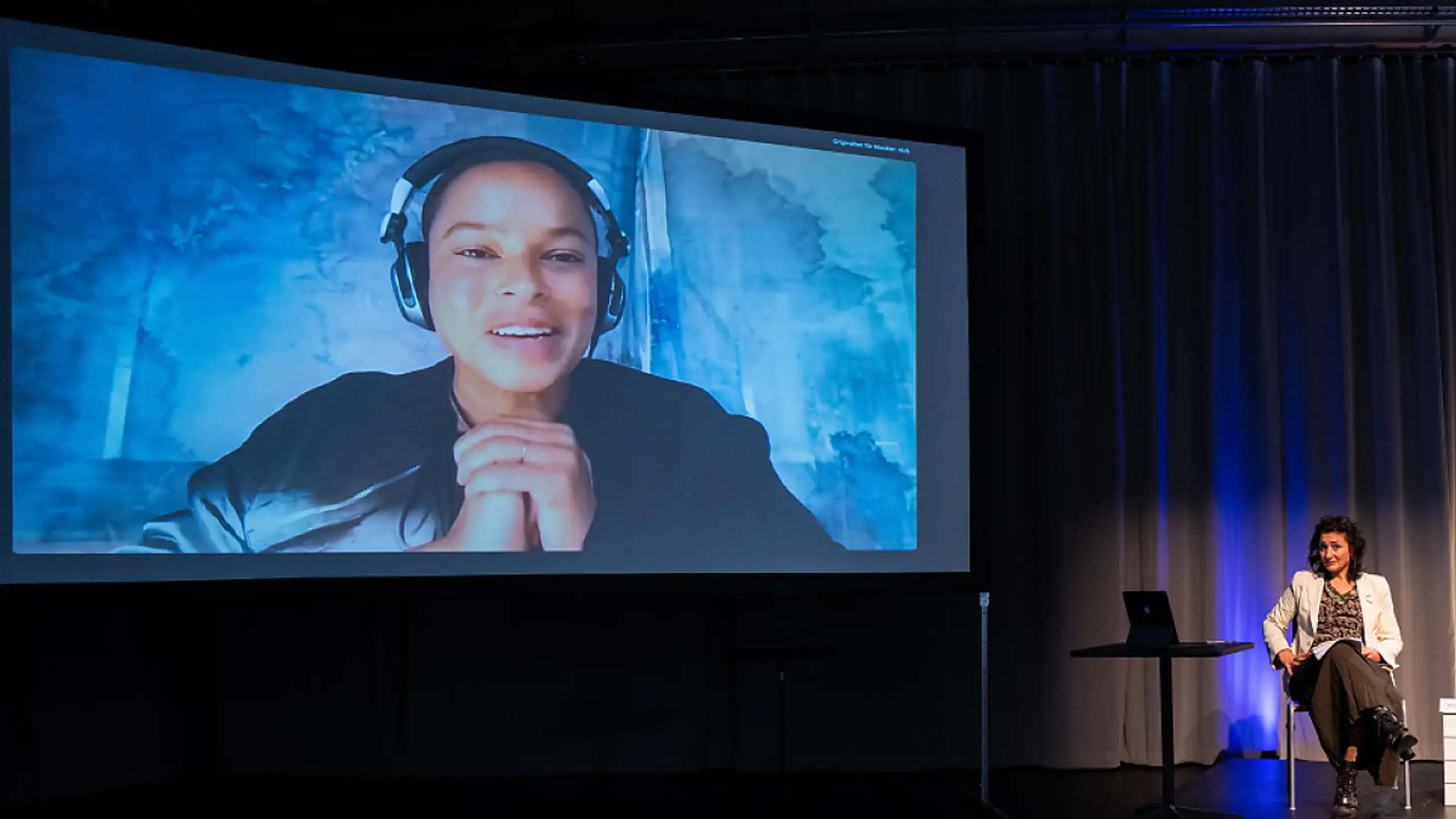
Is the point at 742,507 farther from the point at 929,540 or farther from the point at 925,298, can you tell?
the point at 925,298

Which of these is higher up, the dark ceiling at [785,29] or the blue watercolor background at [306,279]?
the dark ceiling at [785,29]

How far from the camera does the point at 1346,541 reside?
4.64 m

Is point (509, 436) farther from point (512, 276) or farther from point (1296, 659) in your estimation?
point (1296, 659)

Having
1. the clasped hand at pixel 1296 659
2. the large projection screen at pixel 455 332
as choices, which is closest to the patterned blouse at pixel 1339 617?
the clasped hand at pixel 1296 659

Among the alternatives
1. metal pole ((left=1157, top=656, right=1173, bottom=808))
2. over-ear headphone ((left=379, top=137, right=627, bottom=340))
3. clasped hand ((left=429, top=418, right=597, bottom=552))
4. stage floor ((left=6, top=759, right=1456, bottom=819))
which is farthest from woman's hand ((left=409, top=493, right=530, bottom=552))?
metal pole ((left=1157, top=656, right=1173, bottom=808))

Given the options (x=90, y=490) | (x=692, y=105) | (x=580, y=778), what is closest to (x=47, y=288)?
(x=90, y=490)

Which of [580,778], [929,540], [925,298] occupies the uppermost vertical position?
[925,298]

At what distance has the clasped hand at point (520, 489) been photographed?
420cm

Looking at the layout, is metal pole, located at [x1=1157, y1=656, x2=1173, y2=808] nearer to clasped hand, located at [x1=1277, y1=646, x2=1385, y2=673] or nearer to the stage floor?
the stage floor

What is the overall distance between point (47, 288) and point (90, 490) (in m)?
0.63

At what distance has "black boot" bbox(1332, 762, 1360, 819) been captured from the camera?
424 cm

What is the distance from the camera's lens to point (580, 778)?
201 inches

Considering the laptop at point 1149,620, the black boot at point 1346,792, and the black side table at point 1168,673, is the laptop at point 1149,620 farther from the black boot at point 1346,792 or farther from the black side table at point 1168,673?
the black boot at point 1346,792

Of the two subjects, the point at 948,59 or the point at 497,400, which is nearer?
the point at 497,400
